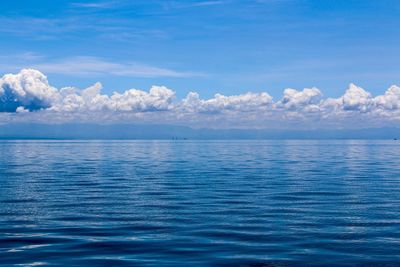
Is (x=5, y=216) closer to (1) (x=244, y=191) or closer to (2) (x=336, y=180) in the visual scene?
(1) (x=244, y=191)

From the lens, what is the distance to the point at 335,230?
27.7m

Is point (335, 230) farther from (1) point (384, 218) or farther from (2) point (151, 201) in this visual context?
(2) point (151, 201)

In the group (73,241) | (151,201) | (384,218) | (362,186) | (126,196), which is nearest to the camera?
(73,241)

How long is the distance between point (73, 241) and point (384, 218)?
19.5 meters

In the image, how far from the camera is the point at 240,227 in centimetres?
2847

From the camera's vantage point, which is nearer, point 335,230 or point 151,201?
point 335,230

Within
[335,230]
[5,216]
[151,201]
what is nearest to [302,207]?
[335,230]

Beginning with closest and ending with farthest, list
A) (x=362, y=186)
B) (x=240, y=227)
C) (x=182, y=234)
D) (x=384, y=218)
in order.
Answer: (x=182, y=234)
(x=240, y=227)
(x=384, y=218)
(x=362, y=186)

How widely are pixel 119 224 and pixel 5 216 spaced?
8607 millimetres

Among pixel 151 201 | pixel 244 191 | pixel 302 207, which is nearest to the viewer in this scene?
pixel 302 207

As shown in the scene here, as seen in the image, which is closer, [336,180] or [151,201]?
[151,201]

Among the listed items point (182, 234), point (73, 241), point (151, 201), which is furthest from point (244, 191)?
point (73, 241)

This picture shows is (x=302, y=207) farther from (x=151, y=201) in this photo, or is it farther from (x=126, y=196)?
(x=126, y=196)

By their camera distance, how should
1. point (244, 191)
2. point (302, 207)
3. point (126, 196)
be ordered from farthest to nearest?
point (244, 191) < point (126, 196) < point (302, 207)
